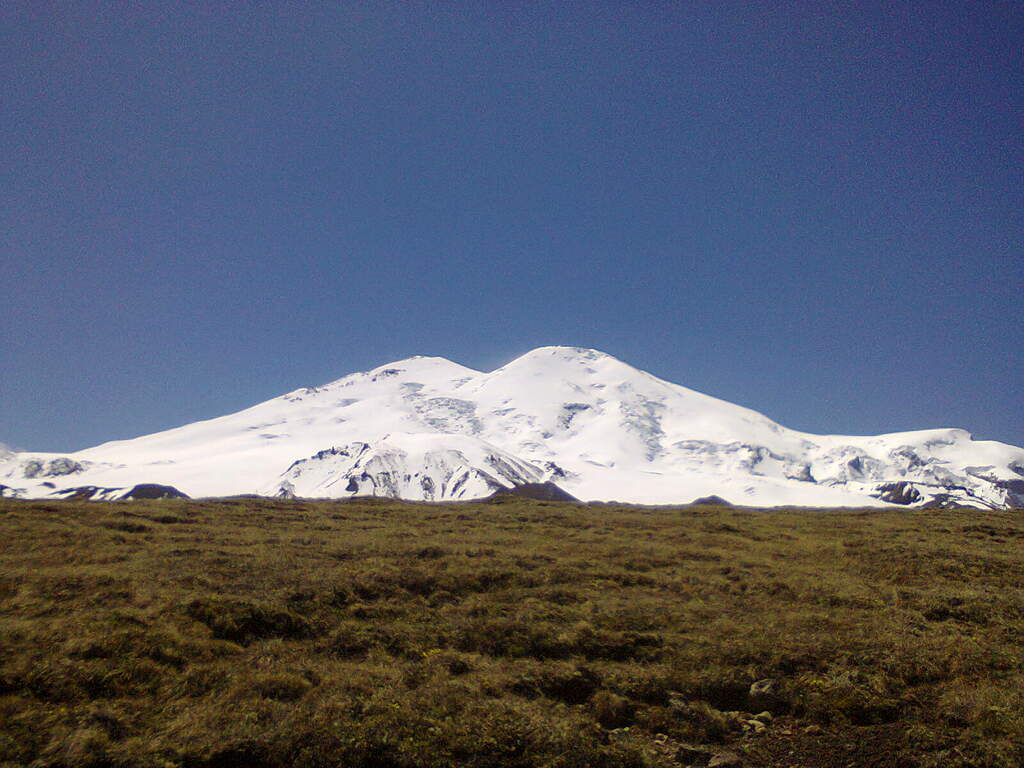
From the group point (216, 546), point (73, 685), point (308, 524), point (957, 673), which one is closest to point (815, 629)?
point (957, 673)

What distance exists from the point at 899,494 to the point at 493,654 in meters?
163

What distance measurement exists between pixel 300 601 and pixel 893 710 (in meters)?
12.0

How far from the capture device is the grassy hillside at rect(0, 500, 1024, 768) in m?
8.30

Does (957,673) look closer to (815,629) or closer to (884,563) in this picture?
(815,629)

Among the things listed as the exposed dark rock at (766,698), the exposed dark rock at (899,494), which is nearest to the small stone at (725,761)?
the exposed dark rock at (766,698)

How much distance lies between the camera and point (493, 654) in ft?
38.5

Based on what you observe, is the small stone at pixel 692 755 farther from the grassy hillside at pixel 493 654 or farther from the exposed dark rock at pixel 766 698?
the exposed dark rock at pixel 766 698

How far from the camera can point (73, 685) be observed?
29.8 feet

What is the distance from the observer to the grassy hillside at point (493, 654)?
830cm

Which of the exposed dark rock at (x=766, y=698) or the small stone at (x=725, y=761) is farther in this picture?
the exposed dark rock at (x=766, y=698)

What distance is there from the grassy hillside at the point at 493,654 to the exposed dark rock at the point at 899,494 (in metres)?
137

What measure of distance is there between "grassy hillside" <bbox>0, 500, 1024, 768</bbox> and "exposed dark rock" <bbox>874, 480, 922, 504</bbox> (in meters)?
137

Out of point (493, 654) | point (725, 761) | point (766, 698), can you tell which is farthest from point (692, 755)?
point (493, 654)

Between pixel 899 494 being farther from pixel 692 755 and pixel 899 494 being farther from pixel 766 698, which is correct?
pixel 692 755
